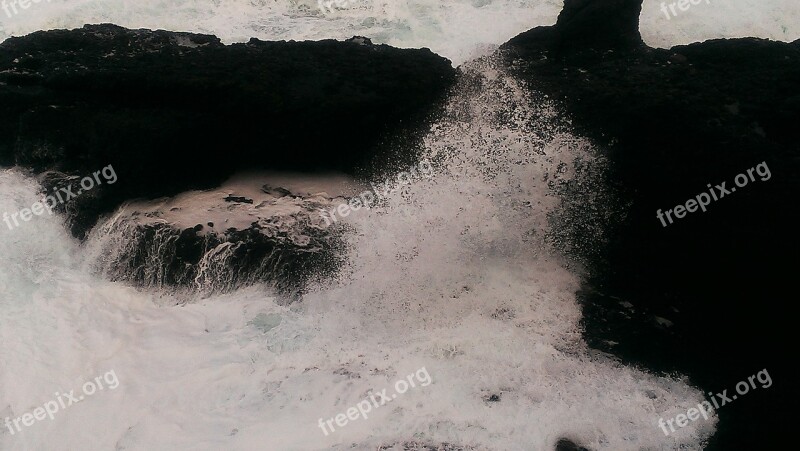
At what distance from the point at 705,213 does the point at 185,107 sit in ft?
25.4

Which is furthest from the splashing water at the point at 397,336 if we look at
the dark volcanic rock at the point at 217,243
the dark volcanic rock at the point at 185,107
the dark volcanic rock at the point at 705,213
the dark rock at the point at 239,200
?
the dark rock at the point at 239,200

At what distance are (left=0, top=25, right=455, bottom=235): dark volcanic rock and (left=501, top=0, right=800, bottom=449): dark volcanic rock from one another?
2806 millimetres

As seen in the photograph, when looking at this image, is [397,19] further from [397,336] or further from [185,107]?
[397,336]

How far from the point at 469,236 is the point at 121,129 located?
5552 millimetres

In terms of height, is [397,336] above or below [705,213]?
below

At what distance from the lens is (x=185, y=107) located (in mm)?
10617

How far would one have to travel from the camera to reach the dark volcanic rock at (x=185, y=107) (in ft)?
34.6

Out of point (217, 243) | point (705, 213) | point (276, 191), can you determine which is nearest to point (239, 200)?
point (276, 191)

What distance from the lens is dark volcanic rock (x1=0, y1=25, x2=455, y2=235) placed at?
34.6 ft

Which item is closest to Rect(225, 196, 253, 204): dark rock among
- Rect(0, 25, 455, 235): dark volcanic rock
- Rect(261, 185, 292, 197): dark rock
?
Rect(261, 185, 292, 197): dark rock

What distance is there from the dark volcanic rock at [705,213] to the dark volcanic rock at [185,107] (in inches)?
110

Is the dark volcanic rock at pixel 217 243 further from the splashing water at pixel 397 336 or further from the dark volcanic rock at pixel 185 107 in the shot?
the dark volcanic rock at pixel 185 107

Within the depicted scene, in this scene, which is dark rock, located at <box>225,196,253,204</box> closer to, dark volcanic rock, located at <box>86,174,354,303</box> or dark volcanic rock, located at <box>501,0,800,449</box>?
dark volcanic rock, located at <box>86,174,354,303</box>

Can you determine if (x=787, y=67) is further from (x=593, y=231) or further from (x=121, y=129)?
(x=121, y=129)
